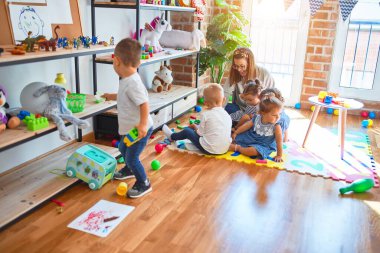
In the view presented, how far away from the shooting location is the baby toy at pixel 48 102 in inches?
87.3

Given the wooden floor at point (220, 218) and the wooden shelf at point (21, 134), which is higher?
the wooden shelf at point (21, 134)

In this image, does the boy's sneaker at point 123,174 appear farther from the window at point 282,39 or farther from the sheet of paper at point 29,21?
the window at point 282,39

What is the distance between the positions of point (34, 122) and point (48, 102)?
0.24 meters

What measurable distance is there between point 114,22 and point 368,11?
2801mm

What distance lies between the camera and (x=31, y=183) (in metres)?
2.28

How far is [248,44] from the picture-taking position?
14.0ft

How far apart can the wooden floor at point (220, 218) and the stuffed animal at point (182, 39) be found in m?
1.68

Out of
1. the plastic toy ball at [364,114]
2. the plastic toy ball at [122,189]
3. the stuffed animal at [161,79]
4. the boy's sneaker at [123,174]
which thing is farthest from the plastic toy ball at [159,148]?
the plastic toy ball at [364,114]

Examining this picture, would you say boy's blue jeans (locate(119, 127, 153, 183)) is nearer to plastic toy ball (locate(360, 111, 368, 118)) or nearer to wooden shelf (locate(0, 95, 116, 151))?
wooden shelf (locate(0, 95, 116, 151))

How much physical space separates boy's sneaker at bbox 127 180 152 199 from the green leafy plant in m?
2.26

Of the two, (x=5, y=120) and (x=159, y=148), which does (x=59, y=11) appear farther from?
(x=159, y=148)

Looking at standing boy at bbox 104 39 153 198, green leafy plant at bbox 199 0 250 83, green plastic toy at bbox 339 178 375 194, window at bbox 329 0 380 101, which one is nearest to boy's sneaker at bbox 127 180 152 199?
standing boy at bbox 104 39 153 198

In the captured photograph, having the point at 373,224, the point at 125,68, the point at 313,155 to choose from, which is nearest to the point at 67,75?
the point at 125,68

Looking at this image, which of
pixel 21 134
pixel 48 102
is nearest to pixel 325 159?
pixel 48 102
